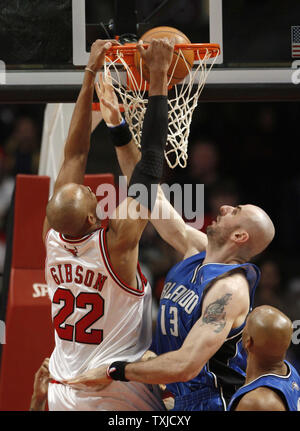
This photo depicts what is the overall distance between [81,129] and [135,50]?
477mm

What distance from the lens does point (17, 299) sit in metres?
4.80

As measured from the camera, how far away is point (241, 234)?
140 inches

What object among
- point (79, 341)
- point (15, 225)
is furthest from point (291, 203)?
point (79, 341)

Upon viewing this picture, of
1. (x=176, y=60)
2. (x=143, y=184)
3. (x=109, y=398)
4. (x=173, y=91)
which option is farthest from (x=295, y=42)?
(x=109, y=398)

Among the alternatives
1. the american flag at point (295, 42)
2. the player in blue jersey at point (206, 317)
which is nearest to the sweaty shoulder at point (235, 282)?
the player in blue jersey at point (206, 317)

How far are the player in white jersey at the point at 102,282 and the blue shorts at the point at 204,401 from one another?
164 millimetres

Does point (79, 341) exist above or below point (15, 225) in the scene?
below

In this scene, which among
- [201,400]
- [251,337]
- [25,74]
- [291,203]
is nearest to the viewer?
[251,337]

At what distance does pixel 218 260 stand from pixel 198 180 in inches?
148

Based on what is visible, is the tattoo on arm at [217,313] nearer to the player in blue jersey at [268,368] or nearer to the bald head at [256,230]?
the player in blue jersey at [268,368]

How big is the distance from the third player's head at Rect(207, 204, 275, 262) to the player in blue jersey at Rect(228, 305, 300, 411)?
2.10 feet

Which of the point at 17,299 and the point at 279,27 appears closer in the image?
the point at 279,27
